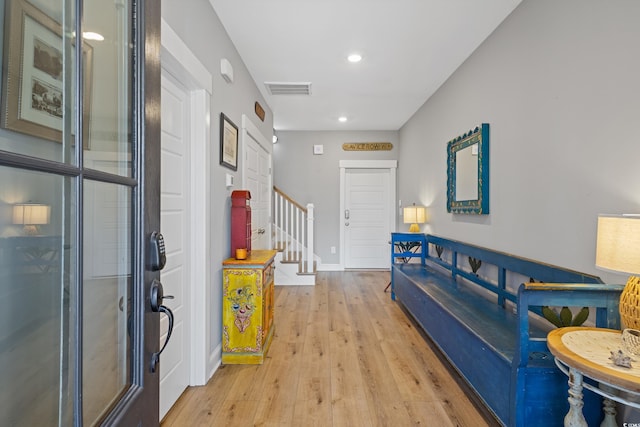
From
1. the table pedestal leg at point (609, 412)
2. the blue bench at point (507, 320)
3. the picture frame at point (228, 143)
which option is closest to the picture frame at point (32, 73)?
the blue bench at point (507, 320)

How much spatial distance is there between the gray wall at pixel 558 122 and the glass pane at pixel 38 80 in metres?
2.07

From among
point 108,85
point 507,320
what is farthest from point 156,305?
point 507,320

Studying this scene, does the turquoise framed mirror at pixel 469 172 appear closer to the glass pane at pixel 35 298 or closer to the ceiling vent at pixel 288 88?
the ceiling vent at pixel 288 88

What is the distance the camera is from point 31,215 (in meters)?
0.55

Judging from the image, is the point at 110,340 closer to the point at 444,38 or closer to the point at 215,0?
the point at 215,0

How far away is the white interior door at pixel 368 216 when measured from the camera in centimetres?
605

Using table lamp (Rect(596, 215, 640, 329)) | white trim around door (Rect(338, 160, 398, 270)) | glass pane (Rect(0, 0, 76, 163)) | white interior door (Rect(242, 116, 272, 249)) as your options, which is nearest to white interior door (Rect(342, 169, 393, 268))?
white trim around door (Rect(338, 160, 398, 270))

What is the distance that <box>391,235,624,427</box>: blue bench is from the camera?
145cm

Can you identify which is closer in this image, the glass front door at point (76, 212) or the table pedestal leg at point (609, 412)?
the glass front door at point (76, 212)

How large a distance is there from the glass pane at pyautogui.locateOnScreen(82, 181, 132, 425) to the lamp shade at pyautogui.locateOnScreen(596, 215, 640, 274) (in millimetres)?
1619

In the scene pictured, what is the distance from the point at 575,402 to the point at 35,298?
175 cm

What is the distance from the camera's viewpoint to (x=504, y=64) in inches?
96.8

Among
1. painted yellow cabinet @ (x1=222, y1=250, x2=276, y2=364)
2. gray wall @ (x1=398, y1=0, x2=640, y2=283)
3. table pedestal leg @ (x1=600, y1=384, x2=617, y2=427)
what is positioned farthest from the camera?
painted yellow cabinet @ (x1=222, y1=250, x2=276, y2=364)

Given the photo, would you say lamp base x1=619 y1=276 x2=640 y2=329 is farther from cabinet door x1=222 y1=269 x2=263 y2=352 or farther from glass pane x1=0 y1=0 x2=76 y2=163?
cabinet door x1=222 y1=269 x2=263 y2=352
